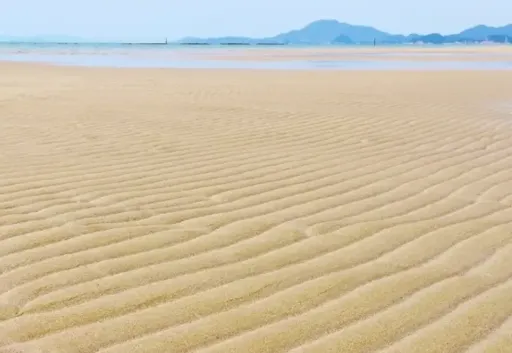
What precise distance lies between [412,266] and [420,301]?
39 centimetres

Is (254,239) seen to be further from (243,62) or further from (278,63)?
(243,62)

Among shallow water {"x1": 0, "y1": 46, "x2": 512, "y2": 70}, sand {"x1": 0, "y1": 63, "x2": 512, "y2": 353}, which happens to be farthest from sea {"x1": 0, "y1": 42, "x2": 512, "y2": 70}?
sand {"x1": 0, "y1": 63, "x2": 512, "y2": 353}

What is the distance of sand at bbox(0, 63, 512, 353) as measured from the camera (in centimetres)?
240

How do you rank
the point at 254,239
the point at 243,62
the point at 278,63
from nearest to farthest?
the point at 254,239 → the point at 278,63 → the point at 243,62

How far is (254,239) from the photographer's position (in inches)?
133

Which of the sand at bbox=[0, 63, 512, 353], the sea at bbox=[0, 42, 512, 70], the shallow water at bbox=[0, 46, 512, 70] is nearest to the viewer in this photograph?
the sand at bbox=[0, 63, 512, 353]

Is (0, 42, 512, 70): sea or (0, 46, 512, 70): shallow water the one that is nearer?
(0, 46, 512, 70): shallow water

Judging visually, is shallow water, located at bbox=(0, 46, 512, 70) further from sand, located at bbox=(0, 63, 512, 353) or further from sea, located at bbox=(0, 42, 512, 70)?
sand, located at bbox=(0, 63, 512, 353)

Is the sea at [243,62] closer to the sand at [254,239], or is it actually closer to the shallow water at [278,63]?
the shallow water at [278,63]

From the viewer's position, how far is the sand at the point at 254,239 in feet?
7.88

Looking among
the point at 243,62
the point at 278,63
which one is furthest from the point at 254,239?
the point at 243,62

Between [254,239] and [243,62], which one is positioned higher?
[254,239]

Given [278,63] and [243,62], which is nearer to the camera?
[278,63]

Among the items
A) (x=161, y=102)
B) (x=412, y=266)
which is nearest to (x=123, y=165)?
(x=412, y=266)
